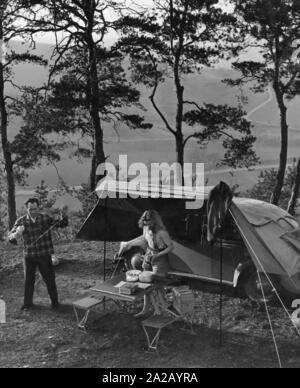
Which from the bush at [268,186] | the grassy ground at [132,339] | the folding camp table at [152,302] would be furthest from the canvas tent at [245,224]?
the bush at [268,186]

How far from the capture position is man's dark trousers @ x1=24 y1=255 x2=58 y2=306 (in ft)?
25.0

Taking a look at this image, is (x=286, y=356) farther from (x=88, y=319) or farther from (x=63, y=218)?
(x=63, y=218)

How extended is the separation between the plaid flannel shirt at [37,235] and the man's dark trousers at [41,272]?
0.10 metres

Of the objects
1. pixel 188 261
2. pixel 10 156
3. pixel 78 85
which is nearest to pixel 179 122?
pixel 78 85

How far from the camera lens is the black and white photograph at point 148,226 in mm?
6453

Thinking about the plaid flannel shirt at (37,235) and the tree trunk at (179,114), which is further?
the tree trunk at (179,114)

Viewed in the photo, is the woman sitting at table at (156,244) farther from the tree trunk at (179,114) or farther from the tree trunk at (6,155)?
the tree trunk at (6,155)

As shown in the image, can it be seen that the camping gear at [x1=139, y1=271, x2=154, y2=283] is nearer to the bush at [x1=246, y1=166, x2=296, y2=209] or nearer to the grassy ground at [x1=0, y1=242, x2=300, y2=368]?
the grassy ground at [x1=0, y1=242, x2=300, y2=368]

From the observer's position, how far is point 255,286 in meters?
7.75

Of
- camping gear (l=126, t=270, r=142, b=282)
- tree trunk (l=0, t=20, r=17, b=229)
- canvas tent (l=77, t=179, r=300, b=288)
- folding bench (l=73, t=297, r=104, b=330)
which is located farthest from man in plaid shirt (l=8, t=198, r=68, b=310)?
tree trunk (l=0, t=20, r=17, b=229)

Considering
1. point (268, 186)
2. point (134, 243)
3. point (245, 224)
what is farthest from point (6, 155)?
point (245, 224)

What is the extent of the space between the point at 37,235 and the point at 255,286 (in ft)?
11.6

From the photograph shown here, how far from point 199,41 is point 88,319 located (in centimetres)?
1400

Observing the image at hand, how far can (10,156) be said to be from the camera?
20.3 m
